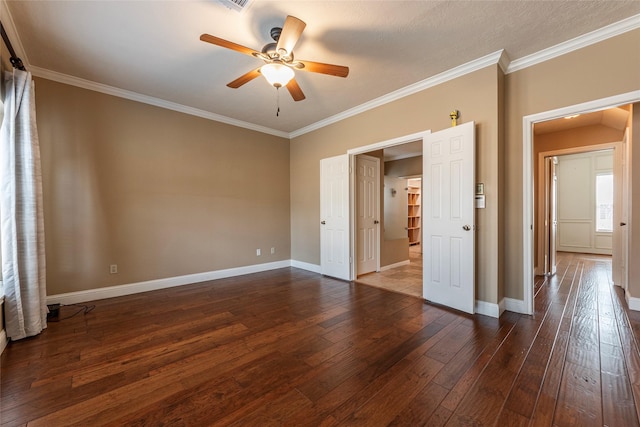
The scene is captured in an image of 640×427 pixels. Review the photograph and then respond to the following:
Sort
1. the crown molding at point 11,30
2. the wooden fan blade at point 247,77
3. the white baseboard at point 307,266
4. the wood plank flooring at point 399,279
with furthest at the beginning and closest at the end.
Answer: the white baseboard at point 307,266 < the wood plank flooring at point 399,279 < the wooden fan blade at point 247,77 < the crown molding at point 11,30

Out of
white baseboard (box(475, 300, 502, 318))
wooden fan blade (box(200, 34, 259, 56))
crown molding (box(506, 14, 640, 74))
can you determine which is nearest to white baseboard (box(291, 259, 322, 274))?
white baseboard (box(475, 300, 502, 318))

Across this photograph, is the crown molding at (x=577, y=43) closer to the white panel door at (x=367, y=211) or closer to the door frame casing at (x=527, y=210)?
the door frame casing at (x=527, y=210)

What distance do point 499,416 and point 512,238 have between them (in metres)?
2.06

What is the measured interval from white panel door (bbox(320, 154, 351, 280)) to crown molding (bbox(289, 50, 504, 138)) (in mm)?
708

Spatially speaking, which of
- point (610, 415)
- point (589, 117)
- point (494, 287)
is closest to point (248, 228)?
point (494, 287)

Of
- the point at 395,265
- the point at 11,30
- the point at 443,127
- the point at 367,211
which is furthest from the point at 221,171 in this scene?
the point at 395,265

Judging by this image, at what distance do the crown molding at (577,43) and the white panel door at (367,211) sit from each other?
8.00 feet

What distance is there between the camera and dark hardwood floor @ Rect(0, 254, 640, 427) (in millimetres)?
1515

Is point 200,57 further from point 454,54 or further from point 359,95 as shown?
point 454,54

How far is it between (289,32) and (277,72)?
376 mm

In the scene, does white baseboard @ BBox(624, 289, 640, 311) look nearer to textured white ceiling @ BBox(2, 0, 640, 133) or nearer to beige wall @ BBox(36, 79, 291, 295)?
textured white ceiling @ BBox(2, 0, 640, 133)

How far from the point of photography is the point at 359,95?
3742 mm

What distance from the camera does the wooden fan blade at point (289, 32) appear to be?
1.89 m

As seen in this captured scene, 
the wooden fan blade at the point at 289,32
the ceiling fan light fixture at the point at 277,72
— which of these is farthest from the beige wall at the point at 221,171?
the wooden fan blade at the point at 289,32
